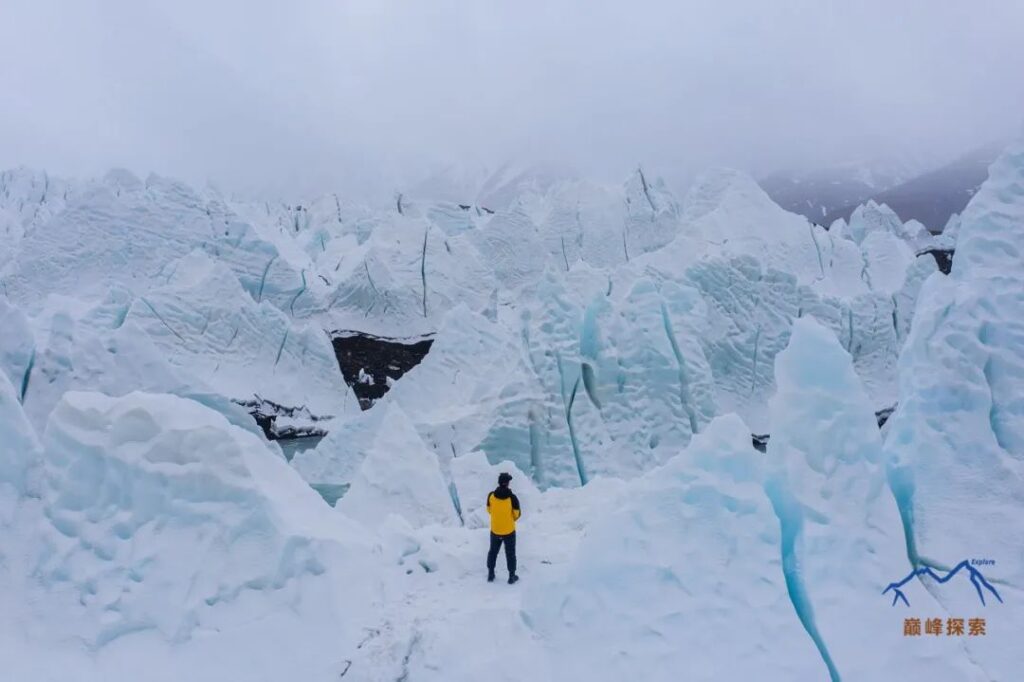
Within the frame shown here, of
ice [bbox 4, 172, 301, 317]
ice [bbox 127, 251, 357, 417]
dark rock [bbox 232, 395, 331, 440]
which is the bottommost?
dark rock [bbox 232, 395, 331, 440]

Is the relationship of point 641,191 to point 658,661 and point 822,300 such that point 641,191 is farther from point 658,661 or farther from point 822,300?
point 658,661

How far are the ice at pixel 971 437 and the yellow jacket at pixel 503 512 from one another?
229 cm

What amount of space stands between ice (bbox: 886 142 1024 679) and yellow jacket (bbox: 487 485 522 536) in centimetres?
229

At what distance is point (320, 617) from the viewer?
13.4 ft

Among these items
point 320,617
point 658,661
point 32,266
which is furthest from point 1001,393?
point 32,266

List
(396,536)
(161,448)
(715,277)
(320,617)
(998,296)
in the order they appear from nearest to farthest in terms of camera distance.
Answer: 1. (320,617)
2. (161,448)
3. (396,536)
4. (998,296)
5. (715,277)

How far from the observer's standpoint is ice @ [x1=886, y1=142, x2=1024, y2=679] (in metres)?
4.18

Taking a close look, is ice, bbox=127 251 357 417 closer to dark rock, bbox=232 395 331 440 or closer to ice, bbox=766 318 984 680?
dark rock, bbox=232 395 331 440

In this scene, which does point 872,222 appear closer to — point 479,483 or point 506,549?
point 479,483

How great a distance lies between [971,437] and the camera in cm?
478

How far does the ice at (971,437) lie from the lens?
13.7 feet

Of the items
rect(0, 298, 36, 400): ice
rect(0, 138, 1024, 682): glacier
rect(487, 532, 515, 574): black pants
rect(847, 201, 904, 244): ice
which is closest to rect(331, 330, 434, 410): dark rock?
rect(0, 298, 36, 400): ice

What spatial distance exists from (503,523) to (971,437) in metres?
3.11

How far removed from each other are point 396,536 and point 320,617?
0.91 metres
